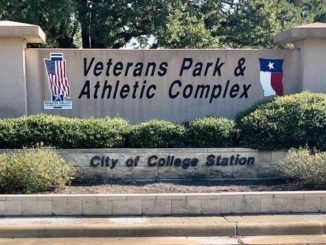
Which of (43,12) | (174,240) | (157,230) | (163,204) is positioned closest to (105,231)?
(157,230)

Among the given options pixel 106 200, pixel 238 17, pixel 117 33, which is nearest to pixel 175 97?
pixel 106 200

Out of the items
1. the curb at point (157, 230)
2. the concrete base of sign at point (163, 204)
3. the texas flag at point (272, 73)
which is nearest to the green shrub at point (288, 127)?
the texas flag at point (272, 73)

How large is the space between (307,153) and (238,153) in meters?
1.24

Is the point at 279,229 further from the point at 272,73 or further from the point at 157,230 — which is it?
the point at 272,73

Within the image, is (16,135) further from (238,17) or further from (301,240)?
(238,17)

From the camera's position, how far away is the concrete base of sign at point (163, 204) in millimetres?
7555

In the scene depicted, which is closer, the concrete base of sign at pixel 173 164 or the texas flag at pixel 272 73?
the concrete base of sign at pixel 173 164

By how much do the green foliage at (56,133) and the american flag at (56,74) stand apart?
1.34 m

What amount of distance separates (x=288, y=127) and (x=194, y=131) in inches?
65.3

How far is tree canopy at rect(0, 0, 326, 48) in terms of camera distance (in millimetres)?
16641

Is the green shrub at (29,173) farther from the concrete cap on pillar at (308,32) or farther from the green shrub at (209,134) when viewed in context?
the concrete cap on pillar at (308,32)

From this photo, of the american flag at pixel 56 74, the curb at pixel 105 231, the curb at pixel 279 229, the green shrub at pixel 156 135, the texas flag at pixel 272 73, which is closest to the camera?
the curb at pixel 105 231

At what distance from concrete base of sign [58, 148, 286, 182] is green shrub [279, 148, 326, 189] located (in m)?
0.58

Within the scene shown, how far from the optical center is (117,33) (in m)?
19.0
